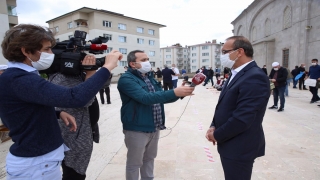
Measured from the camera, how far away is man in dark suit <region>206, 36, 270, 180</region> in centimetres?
166

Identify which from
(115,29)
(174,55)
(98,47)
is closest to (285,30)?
(98,47)

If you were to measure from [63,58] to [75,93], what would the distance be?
21.7 inches

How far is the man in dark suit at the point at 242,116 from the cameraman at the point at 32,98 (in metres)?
1.09

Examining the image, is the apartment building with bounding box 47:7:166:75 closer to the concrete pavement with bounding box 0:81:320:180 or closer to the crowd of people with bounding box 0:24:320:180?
the concrete pavement with bounding box 0:81:320:180

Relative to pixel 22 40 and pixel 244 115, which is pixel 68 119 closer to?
pixel 22 40

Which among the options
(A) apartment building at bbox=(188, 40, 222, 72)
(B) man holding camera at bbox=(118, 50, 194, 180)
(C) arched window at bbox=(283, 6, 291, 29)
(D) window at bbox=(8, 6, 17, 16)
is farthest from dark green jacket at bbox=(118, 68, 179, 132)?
(A) apartment building at bbox=(188, 40, 222, 72)

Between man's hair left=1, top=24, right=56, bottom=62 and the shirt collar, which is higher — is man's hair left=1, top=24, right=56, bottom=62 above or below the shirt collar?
above

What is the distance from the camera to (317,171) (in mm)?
2939

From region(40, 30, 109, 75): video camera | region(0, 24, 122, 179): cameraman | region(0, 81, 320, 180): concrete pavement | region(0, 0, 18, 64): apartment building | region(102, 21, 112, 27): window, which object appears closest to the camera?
region(0, 24, 122, 179): cameraman

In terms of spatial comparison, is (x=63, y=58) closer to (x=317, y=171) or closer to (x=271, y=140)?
(x=317, y=171)

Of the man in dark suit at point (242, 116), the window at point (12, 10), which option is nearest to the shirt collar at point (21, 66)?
the man in dark suit at point (242, 116)

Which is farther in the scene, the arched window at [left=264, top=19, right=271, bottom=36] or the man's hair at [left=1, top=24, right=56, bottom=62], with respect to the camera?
the arched window at [left=264, top=19, right=271, bottom=36]

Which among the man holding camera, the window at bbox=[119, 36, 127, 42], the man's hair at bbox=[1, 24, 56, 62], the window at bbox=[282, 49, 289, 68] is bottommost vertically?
the man holding camera

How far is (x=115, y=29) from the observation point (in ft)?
119
